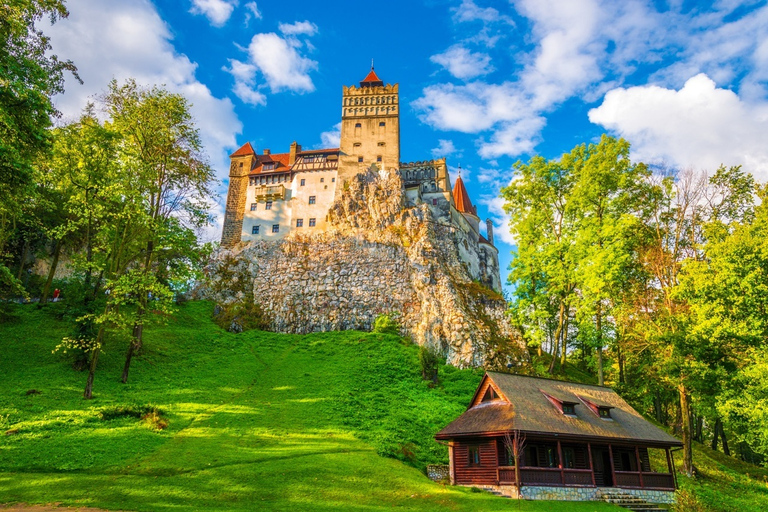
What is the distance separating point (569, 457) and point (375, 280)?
30.8 m

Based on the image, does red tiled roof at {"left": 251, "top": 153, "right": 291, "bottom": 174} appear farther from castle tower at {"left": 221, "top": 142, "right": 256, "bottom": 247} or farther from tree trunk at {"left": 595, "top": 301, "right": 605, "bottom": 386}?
tree trunk at {"left": 595, "top": 301, "right": 605, "bottom": 386}

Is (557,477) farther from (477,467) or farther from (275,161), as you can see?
(275,161)

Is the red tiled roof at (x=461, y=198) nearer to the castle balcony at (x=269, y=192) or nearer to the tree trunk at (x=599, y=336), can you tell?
the castle balcony at (x=269, y=192)

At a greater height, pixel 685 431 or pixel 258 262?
pixel 258 262

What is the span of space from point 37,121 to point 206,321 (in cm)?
3532

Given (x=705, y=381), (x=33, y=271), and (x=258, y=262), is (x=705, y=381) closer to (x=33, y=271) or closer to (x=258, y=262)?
(x=258, y=262)

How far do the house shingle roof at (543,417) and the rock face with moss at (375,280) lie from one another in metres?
15.6

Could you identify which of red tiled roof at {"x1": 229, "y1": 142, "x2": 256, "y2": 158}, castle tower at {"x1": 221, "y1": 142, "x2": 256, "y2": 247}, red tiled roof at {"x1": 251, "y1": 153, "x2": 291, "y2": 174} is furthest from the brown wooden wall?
red tiled roof at {"x1": 229, "y1": 142, "x2": 256, "y2": 158}

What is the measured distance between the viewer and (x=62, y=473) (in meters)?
18.1

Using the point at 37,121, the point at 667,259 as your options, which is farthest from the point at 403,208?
the point at 37,121

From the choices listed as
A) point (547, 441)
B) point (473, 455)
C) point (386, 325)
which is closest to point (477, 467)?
point (473, 455)

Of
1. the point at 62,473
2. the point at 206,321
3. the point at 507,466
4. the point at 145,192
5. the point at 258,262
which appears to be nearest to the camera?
the point at 62,473

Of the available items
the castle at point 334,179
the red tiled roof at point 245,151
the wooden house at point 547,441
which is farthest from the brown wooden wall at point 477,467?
the red tiled roof at point 245,151

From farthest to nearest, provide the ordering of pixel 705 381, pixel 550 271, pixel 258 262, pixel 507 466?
1. pixel 258 262
2. pixel 550 271
3. pixel 705 381
4. pixel 507 466
